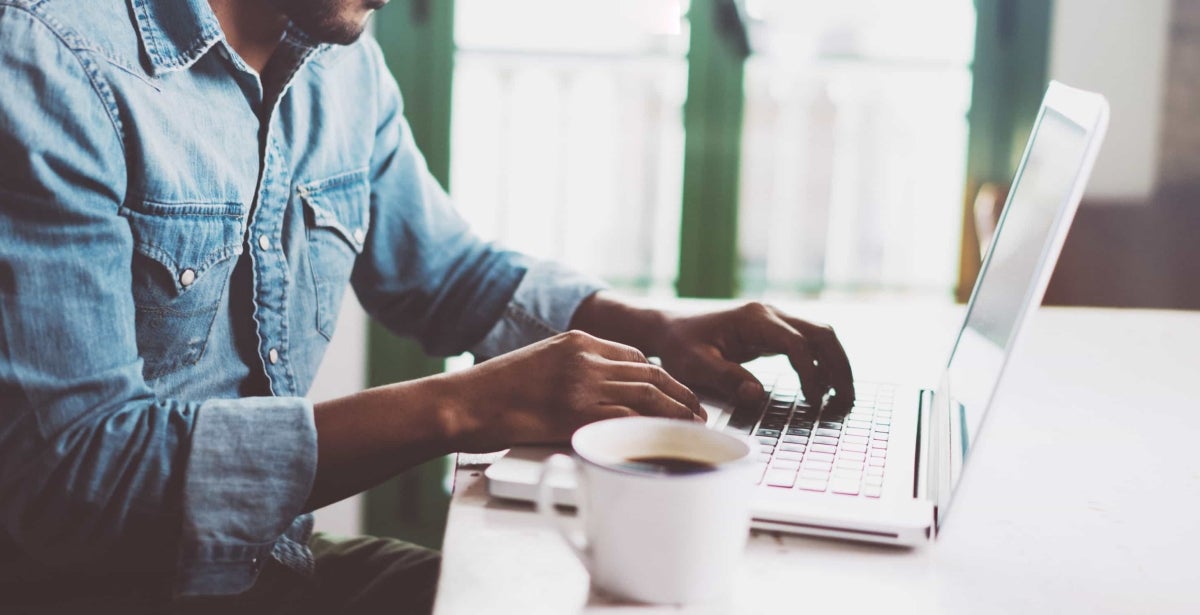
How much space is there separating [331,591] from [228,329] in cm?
26

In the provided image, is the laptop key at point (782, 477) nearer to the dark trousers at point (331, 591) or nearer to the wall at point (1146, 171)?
the dark trousers at point (331, 591)

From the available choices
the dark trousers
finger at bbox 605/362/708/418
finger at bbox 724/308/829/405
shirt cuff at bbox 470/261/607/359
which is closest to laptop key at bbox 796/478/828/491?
finger at bbox 605/362/708/418

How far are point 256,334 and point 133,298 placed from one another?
148mm

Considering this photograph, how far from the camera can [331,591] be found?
40.9 inches

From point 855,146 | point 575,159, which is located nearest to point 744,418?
point 575,159

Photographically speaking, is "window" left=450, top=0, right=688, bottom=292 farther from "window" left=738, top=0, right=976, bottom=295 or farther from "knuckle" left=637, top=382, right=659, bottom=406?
"knuckle" left=637, top=382, right=659, bottom=406

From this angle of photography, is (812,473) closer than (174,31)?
Yes

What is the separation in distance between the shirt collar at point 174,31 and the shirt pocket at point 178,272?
0.35 feet

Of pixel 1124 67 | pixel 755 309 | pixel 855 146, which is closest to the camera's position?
pixel 755 309

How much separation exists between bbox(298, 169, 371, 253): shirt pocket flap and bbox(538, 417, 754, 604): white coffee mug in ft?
1.73

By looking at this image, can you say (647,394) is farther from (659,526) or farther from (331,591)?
(331,591)

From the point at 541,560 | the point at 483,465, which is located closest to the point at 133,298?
the point at 483,465

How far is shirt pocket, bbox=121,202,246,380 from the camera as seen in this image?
2.76 ft

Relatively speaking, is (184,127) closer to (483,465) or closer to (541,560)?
(483,465)
